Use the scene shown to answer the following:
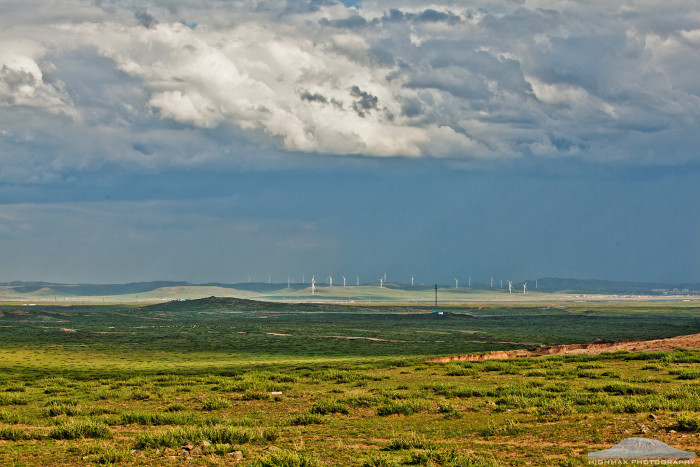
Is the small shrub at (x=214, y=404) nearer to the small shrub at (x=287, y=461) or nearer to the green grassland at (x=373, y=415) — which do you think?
the green grassland at (x=373, y=415)

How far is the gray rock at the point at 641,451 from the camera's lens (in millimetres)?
14742

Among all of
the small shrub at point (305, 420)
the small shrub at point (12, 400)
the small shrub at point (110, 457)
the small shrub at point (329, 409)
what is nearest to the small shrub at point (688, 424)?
the small shrub at point (305, 420)

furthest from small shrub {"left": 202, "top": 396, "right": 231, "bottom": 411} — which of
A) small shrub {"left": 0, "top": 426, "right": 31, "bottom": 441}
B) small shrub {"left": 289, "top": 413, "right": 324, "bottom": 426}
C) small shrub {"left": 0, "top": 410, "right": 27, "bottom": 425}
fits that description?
small shrub {"left": 0, "top": 426, "right": 31, "bottom": 441}

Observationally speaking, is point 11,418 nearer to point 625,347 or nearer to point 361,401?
point 361,401

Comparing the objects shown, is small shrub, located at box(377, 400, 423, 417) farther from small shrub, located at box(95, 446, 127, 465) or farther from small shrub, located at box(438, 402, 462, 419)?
small shrub, located at box(95, 446, 127, 465)

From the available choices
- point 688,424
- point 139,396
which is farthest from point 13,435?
point 688,424

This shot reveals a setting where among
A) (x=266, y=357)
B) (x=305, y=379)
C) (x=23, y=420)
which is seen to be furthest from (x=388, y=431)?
(x=266, y=357)

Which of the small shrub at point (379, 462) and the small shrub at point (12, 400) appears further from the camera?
the small shrub at point (12, 400)

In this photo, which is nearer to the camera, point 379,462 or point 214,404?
point 379,462

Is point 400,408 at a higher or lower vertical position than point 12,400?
higher

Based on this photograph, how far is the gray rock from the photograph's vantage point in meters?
14.7

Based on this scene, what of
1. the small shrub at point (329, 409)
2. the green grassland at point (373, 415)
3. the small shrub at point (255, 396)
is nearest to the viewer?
the green grassland at point (373, 415)

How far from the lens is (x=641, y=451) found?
1494 centimetres

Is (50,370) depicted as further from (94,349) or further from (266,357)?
(94,349)
